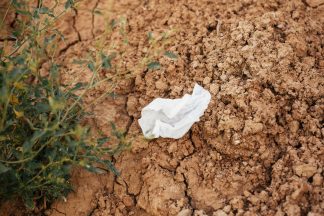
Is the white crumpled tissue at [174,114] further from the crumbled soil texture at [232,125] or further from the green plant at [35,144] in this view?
the green plant at [35,144]

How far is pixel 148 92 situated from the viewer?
2875mm

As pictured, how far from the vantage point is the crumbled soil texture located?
2367 mm

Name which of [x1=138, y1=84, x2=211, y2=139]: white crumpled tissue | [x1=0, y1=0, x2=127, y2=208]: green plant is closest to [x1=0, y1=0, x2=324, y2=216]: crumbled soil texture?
[x1=138, y1=84, x2=211, y2=139]: white crumpled tissue

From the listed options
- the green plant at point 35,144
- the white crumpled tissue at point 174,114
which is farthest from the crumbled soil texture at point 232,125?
the green plant at point 35,144

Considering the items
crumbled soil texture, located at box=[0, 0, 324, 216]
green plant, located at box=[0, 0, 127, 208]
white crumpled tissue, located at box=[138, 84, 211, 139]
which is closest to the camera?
green plant, located at box=[0, 0, 127, 208]

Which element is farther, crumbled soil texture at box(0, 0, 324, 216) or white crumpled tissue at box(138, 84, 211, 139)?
white crumpled tissue at box(138, 84, 211, 139)

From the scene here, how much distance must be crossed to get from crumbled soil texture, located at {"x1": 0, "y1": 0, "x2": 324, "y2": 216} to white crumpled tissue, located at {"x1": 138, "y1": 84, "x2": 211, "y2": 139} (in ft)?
0.21

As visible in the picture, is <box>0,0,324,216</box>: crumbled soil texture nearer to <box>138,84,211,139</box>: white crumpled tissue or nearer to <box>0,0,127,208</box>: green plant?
<box>138,84,211,139</box>: white crumpled tissue

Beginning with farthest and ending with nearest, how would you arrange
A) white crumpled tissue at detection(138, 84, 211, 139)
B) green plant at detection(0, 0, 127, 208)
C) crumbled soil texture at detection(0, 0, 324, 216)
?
white crumpled tissue at detection(138, 84, 211, 139) < crumbled soil texture at detection(0, 0, 324, 216) < green plant at detection(0, 0, 127, 208)

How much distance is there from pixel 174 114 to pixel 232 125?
396mm

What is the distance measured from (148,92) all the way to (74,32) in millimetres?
997

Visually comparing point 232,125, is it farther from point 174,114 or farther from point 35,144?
point 35,144

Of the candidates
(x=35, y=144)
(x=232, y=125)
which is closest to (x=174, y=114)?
(x=232, y=125)

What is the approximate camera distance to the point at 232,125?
8.16 feet
